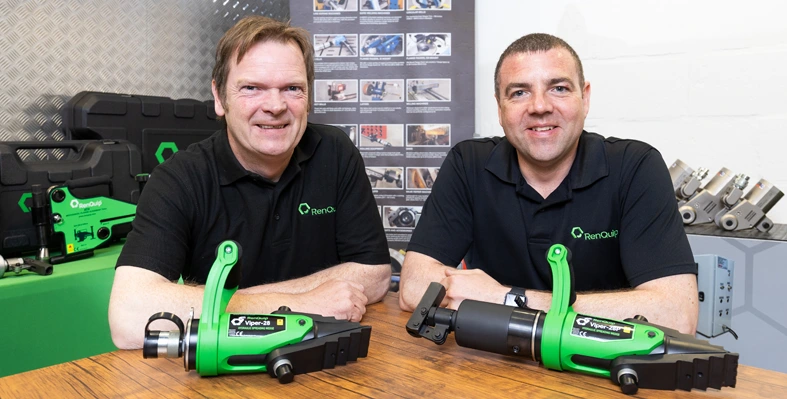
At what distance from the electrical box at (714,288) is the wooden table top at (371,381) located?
102 cm

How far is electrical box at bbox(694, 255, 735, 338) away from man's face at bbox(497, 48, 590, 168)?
0.71 m

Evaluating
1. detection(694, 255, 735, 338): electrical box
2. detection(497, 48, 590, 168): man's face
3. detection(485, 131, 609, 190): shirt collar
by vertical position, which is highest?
detection(497, 48, 590, 168): man's face

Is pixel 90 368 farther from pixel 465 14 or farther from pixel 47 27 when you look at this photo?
pixel 465 14

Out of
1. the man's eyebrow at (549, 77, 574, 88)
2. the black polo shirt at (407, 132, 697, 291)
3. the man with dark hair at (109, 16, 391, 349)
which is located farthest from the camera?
the man's eyebrow at (549, 77, 574, 88)

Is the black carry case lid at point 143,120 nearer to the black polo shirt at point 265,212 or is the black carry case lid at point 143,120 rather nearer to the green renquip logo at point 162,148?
the green renquip logo at point 162,148

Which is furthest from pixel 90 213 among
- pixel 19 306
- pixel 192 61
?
pixel 192 61

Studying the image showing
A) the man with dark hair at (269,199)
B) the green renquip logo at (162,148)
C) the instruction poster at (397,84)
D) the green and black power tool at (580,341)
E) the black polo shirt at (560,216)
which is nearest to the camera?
the green and black power tool at (580,341)

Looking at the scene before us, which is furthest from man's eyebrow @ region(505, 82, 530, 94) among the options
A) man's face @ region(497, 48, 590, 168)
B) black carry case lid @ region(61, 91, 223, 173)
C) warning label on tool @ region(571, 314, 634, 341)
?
black carry case lid @ region(61, 91, 223, 173)

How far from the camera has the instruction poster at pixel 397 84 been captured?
11.3ft

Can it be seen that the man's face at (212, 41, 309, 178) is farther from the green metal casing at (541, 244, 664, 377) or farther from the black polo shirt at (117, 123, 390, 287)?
the green metal casing at (541, 244, 664, 377)

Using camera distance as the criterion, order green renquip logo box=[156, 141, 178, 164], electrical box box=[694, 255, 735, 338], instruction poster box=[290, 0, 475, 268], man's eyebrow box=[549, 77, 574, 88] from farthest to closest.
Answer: instruction poster box=[290, 0, 475, 268], green renquip logo box=[156, 141, 178, 164], electrical box box=[694, 255, 735, 338], man's eyebrow box=[549, 77, 574, 88]

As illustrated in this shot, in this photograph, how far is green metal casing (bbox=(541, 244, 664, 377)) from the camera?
1.13 metres

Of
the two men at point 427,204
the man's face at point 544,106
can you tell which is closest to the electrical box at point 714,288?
the two men at point 427,204

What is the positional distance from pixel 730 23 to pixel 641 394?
2679 millimetres
